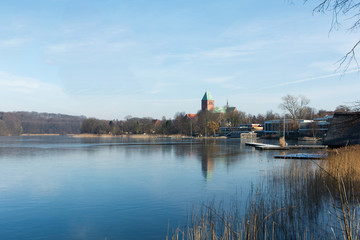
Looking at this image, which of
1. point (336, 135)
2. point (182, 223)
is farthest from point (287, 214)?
point (336, 135)

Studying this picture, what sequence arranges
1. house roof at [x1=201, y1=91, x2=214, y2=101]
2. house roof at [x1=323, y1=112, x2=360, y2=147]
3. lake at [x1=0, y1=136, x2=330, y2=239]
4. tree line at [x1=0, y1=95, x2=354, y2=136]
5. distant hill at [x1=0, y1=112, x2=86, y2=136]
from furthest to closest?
1. house roof at [x1=201, y1=91, x2=214, y2=101]
2. distant hill at [x1=0, y1=112, x2=86, y2=136]
3. tree line at [x1=0, y1=95, x2=354, y2=136]
4. house roof at [x1=323, y1=112, x2=360, y2=147]
5. lake at [x1=0, y1=136, x2=330, y2=239]

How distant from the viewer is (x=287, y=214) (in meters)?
8.18

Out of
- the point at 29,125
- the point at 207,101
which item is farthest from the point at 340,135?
the point at 29,125

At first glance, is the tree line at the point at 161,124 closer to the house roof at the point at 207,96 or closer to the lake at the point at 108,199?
the house roof at the point at 207,96

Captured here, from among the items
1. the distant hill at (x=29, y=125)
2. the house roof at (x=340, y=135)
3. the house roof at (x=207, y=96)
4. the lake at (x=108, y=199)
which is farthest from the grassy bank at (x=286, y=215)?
the house roof at (x=207, y=96)

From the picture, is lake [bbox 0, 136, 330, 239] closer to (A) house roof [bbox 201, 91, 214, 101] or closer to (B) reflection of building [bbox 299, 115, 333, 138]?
(B) reflection of building [bbox 299, 115, 333, 138]

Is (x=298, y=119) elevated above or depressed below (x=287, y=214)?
above

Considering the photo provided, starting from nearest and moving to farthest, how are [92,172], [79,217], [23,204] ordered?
[79,217] < [23,204] < [92,172]

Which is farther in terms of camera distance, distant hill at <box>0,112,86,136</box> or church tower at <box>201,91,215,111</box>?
church tower at <box>201,91,215,111</box>

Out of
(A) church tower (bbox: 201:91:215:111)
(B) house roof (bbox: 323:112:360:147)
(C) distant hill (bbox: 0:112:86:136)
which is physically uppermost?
(A) church tower (bbox: 201:91:215:111)

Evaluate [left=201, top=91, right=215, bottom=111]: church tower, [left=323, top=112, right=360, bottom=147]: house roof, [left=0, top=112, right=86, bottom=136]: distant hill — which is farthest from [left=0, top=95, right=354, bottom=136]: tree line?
[left=323, top=112, right=360, bottom=147]: house roof

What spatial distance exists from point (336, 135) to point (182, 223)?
18294 millimetres

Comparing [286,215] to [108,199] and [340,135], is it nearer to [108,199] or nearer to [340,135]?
[108,199]

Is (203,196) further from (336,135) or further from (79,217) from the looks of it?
(336,135)
